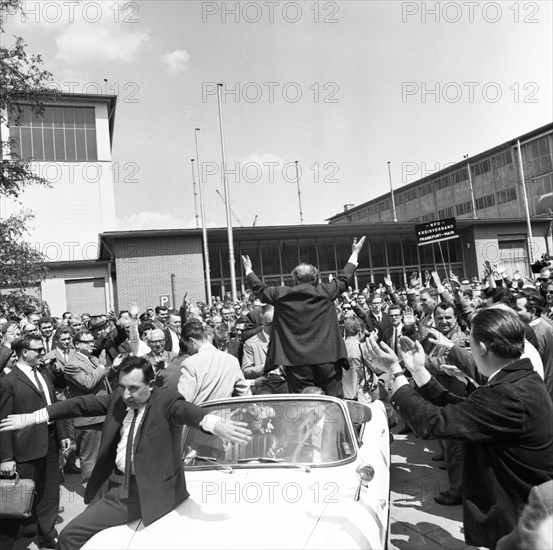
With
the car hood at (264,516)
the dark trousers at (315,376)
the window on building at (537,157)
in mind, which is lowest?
the car hood at (264,516)

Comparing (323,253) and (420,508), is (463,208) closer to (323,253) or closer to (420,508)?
(323,253)

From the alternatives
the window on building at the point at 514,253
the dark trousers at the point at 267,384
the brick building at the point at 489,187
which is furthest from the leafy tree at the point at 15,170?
the brick building at the point at 489,187

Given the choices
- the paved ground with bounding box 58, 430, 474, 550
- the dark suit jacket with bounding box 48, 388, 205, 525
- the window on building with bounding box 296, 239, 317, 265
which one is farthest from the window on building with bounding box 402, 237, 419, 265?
the dark suit jacket with bounding box 48, 388, 205, 525

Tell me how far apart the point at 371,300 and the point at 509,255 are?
20971 mm

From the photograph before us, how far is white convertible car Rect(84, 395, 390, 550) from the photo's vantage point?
2.98 m

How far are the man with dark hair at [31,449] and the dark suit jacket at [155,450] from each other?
4.00 ft

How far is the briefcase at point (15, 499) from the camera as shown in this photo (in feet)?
13.6

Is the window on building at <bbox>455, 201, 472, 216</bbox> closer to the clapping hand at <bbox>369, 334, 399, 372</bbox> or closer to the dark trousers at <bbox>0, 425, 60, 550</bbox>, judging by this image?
the dark trousers at <bbox>0, 425, 60, 550</bbox>

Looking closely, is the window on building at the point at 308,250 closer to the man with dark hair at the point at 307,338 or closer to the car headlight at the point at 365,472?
the man with dark hair at the point at 307,338

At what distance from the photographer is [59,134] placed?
33625 millimetres

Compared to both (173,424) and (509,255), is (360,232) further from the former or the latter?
(173,424)

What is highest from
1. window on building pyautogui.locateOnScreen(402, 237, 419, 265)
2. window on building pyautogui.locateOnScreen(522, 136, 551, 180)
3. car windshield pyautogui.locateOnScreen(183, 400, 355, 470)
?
window on building pyautogui.locateOnScreen(522, 136, 551, 180)

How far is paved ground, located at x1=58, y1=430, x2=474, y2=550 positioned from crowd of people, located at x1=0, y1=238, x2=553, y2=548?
0.93ft

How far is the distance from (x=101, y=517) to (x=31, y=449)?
1.77 meters
